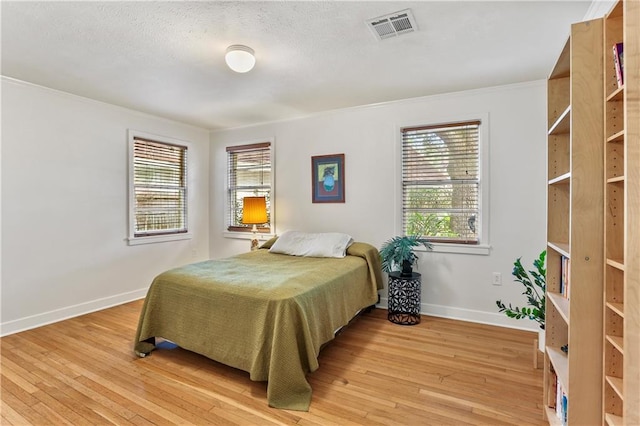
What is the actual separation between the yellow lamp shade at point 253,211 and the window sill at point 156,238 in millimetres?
1080

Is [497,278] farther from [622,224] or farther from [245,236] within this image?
[245,236]

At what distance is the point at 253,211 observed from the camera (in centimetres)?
427

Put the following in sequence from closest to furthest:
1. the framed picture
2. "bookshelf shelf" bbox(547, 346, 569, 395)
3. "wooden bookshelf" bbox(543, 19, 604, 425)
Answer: "wooden bookshelf" bbox(543, 19, 604, 425) < "bookshelf shelf" bbox(547, 346, 569, 395) < the framed picture

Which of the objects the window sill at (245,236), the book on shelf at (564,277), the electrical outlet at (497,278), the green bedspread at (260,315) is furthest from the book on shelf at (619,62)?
the window sill at (245,236)

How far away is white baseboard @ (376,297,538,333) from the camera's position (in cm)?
311

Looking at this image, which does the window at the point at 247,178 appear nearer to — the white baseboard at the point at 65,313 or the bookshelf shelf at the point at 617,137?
the white baseboard at the point at 65,313

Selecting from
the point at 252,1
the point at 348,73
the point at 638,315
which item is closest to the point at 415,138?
the point at 348,73

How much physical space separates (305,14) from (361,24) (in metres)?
0.38

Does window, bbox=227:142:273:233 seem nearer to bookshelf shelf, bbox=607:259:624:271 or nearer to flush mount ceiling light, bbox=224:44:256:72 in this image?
flush mount ceiling light, bbox=224:44:256:72

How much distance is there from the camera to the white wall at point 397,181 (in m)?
3.07

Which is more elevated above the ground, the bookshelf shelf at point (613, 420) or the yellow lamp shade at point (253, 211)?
the yellow lamp shade at point (253, 211)

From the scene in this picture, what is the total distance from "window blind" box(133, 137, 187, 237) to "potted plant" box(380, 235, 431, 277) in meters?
3.05

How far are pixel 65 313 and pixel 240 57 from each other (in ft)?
10.7

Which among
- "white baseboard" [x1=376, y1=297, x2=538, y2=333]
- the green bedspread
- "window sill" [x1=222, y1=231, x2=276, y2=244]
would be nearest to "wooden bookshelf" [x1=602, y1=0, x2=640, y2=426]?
the green bedspread
